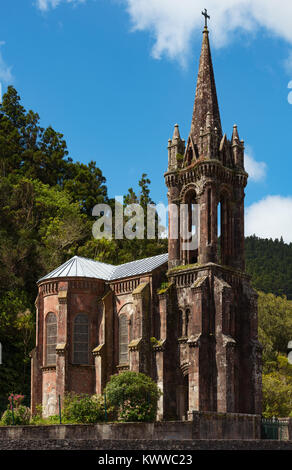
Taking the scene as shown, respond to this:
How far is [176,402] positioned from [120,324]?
6.74 meters

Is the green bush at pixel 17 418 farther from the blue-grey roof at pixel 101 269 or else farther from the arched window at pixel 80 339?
the blue-grey roof at pixel 101 269

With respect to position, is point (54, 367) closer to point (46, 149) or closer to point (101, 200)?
point (101, 200)

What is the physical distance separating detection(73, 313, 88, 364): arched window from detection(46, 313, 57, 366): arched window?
1489 millimetres

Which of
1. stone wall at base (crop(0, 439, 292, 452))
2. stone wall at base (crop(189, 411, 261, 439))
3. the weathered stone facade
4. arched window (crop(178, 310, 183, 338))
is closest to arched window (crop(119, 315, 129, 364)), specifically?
the weathered stone facade

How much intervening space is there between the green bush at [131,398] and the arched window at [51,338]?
9260mm

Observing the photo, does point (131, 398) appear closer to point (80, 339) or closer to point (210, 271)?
point (80, 339)

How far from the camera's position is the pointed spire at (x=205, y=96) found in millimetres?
51250

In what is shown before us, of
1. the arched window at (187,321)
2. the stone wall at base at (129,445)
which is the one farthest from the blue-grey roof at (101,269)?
the stone wall at base at (129,445)

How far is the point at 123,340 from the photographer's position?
1909 inches

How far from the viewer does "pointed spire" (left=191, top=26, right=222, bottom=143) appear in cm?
5125

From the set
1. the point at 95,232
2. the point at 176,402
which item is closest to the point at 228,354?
the point at 176,402

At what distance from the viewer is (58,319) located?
47.9 m

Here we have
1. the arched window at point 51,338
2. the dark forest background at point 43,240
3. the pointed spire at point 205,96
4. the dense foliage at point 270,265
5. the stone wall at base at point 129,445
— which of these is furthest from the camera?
the dense foliage at point 270,265

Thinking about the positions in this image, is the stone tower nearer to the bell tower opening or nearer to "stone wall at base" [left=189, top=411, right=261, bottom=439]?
the bell tower opening
